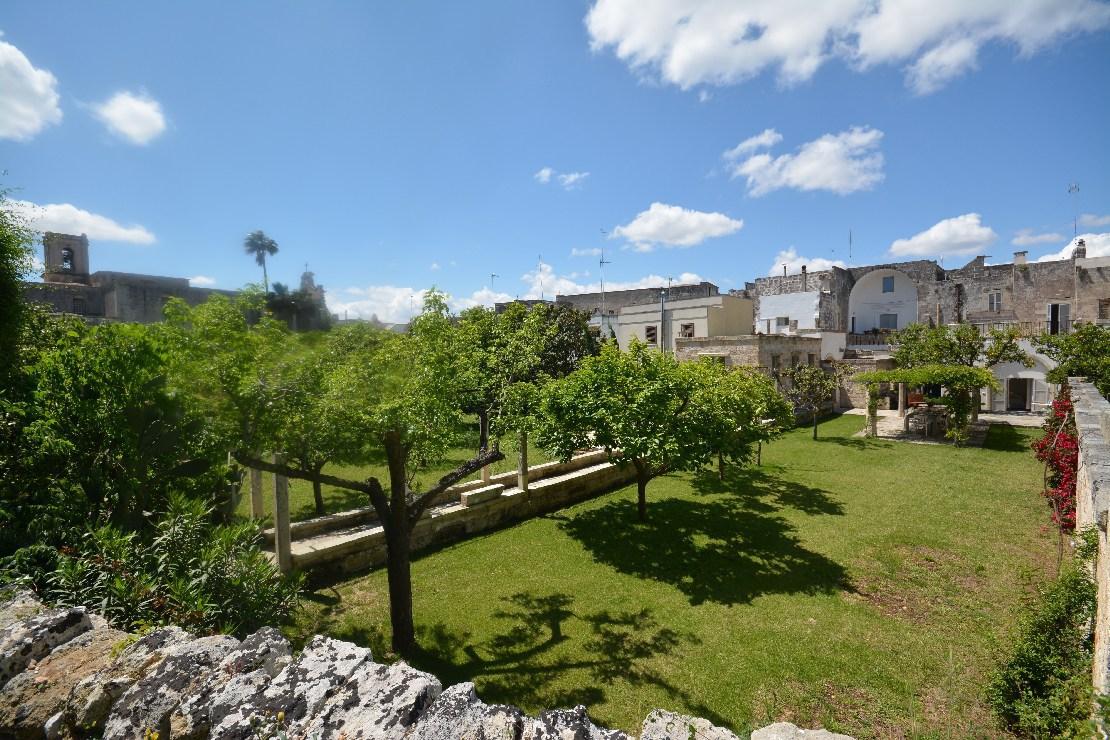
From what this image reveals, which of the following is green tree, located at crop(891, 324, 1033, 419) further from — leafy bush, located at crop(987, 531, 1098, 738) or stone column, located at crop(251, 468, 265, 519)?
stone column, located at crop(251, 468, 265, 519)

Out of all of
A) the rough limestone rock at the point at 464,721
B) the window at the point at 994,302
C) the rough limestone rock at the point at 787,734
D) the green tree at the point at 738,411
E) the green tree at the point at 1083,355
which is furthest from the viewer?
the window at the point at 994,302

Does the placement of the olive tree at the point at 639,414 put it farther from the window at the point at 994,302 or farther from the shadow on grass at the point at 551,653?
the window at the point at 994,302

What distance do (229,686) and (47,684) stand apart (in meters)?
1.24

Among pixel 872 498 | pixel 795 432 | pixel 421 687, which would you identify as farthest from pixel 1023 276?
pixel 421 687

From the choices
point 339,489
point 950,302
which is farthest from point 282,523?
point 950,302

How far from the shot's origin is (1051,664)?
5.08 m

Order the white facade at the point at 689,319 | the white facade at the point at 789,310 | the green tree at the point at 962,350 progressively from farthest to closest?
1. the white facade at the point at 789,310
2. the white facade at the point at 689,319
3. the green tree at the point at 962,350

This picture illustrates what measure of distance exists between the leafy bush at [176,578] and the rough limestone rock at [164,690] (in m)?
1.25

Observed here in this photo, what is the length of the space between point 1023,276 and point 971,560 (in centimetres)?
3521

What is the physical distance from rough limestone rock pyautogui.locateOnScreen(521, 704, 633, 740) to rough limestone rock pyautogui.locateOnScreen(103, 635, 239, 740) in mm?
1923

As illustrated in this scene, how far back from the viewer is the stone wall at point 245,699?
8.36 ft

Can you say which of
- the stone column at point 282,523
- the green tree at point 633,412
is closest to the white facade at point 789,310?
the green tree at point 633,412

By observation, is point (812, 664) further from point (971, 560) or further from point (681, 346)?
point (681, 346)

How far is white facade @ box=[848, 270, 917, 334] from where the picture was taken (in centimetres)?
4038
